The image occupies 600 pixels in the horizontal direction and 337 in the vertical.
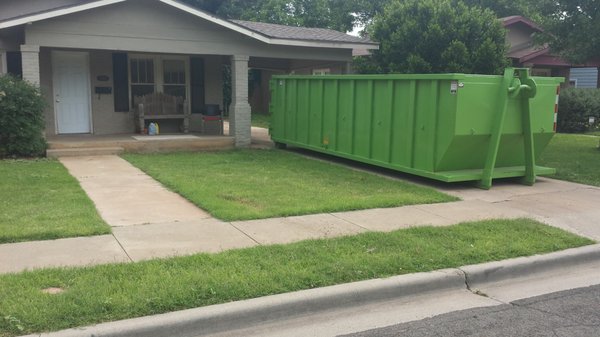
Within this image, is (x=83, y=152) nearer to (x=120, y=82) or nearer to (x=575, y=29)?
(x=120, y=82)

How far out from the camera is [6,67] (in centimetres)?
1470

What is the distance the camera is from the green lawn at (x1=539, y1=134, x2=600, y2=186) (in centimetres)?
1124

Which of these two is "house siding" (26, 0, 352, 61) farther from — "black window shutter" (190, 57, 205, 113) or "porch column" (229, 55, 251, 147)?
"black window shutter" (190, 57, 205, 113)

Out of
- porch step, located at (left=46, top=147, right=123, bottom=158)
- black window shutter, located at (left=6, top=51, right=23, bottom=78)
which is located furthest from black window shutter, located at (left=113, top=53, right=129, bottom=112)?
porch step, located at (left=46, top=147, right=123, bottom=158)

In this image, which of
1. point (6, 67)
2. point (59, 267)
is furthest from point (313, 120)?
point (59, 267)

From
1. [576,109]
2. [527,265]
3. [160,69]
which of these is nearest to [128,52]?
[160,69]

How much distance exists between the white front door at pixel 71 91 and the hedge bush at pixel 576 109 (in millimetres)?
16899

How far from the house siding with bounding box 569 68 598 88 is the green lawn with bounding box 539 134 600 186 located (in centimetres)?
1501

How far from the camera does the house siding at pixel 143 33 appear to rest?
43.0 feet

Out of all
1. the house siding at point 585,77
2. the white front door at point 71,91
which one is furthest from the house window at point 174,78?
the house siding at point 585,77

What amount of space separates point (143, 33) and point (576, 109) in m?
16.3

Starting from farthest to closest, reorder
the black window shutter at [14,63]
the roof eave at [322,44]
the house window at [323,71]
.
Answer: the house window at [323,71] < the roof eave at [322,44] < the black window shutter at [14,63]

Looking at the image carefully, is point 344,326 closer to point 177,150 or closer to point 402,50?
point 177,150

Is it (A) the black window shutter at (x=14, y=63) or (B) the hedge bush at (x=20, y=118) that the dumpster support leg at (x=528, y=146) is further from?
(A) the black window shutter at (x=14, y=63)
